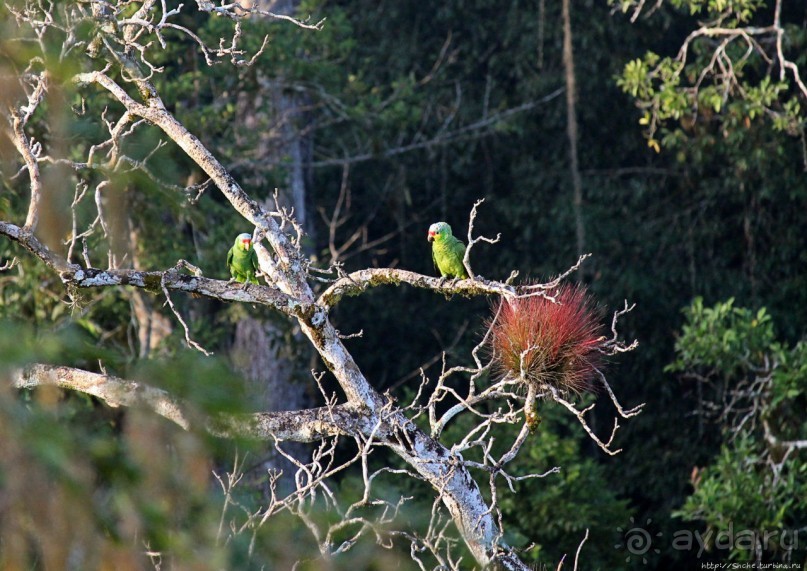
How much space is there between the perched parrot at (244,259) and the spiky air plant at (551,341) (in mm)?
1220

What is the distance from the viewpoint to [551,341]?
350 centimetres

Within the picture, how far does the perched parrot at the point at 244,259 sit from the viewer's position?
14.5 ft

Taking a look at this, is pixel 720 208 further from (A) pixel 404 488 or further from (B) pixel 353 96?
(A) pixel 404 488

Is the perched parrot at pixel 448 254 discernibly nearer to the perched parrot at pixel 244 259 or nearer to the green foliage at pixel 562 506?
the perched parrot at pixel 244 259

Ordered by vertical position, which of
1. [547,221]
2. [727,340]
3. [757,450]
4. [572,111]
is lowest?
[757,450]

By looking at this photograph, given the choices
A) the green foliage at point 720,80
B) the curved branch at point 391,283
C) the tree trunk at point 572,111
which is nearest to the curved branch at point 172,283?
the curved branch at point 391,283

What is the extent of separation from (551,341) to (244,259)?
146cm

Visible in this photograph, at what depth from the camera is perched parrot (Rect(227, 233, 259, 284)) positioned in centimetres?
443

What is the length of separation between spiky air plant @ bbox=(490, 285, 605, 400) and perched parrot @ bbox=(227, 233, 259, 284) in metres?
1.22

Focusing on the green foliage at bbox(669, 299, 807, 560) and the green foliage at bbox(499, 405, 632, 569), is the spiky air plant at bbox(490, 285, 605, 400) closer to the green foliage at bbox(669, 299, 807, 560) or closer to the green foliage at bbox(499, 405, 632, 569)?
the green foliage at bbox(669, 299, 807, 560)

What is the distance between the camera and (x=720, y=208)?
33.4 feet

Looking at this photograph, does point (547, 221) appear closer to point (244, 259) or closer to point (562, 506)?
point (562, 506)

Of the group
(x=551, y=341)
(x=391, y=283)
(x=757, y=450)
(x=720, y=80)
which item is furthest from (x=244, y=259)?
(x=720, y=80)

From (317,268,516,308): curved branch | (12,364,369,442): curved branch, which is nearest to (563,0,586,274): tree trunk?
(317,268,516,308): curved branch
